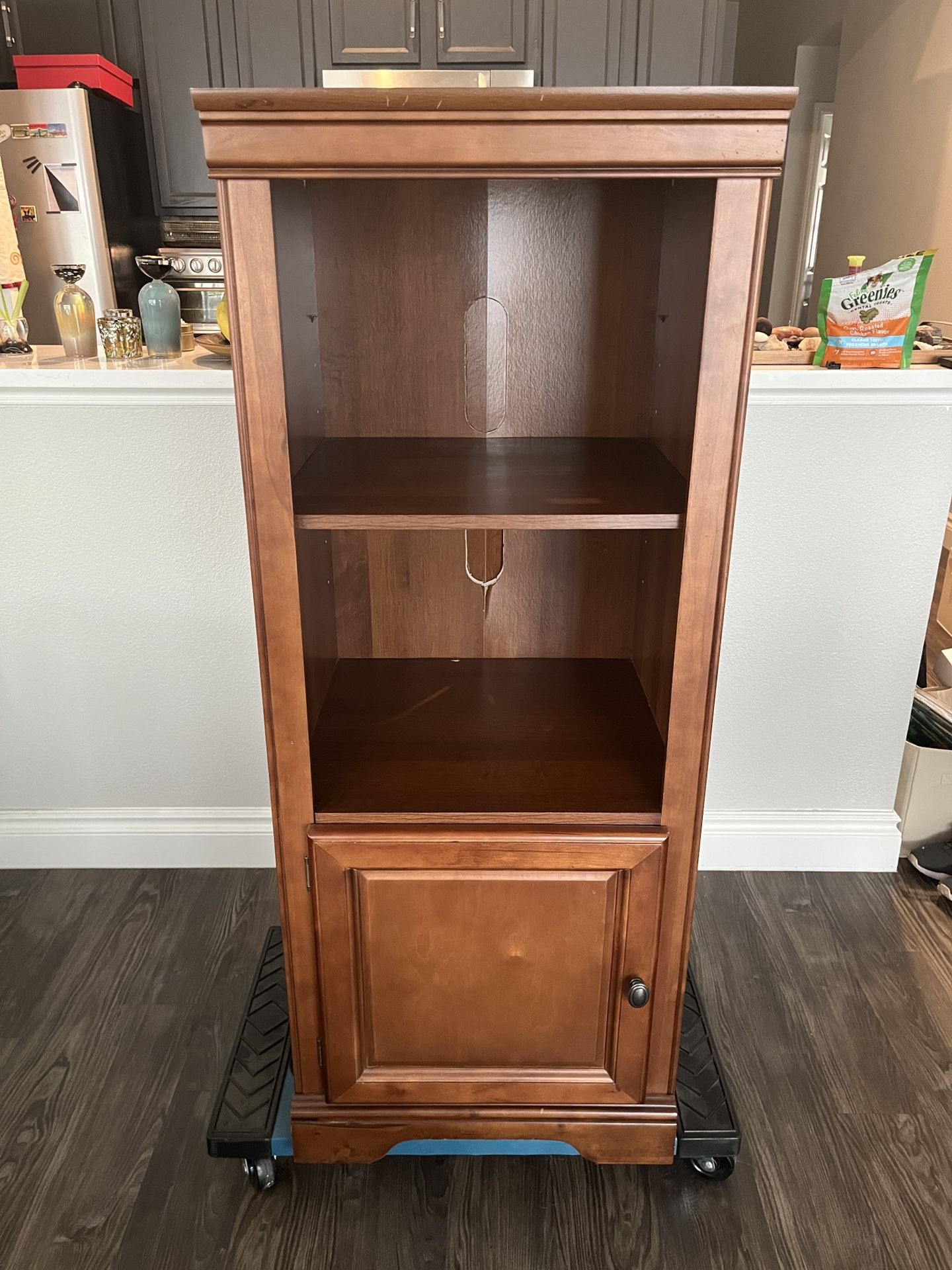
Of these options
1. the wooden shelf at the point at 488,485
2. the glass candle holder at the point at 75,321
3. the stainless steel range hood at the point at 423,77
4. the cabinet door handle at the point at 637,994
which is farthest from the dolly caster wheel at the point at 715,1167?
the stainless steel range hood at the point at 423,77

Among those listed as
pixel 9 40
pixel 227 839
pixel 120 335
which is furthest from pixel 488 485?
pixel 9 40

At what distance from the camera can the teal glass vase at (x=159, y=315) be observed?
1809 millimetres

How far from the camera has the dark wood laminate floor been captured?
1.28 m

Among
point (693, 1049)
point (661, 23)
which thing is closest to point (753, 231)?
point (693, 1049)

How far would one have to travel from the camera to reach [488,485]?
1160mm

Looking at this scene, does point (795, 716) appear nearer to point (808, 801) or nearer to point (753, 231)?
point (808, 801)

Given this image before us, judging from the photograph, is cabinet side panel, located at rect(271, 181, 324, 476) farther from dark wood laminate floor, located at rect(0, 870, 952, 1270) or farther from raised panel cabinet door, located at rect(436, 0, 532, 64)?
raised panel cabinet door, located at rect(436, 0, 532, 64)

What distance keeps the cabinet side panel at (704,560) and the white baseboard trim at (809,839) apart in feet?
2.86

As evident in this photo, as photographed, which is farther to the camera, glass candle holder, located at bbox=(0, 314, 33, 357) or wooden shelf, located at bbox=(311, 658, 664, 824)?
glass candle holder, located at bbox=(0, 314, 33, 357)

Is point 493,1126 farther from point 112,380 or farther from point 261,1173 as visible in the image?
point 112,380

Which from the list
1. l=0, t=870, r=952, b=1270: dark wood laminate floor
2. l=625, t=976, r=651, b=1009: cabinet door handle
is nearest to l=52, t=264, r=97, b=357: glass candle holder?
l=0, t=870, r=952, b=1270: dark wood laminate floor

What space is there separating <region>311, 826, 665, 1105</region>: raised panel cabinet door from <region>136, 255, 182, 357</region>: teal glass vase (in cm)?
116

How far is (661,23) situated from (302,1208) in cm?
379

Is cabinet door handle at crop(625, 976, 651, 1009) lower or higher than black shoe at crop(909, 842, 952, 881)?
higher
